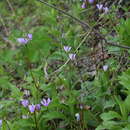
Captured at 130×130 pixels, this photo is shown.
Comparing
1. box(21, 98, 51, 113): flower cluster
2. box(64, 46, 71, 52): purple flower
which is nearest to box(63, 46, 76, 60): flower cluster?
box(64, 46, 71, 52): purple flower

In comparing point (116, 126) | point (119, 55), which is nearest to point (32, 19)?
point (119, 55)

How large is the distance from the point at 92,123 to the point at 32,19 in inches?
124

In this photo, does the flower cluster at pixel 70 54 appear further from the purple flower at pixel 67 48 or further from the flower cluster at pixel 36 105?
the flower cluster at pixel 36 105

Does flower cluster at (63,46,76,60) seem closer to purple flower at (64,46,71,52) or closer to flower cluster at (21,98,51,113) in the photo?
purple flower at (64,46,71,52)

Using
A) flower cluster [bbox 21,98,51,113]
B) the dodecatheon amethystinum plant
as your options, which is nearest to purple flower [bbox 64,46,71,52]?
the dodecatheon amethystinum plant

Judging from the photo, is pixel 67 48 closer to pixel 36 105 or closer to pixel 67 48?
pixel 67 48

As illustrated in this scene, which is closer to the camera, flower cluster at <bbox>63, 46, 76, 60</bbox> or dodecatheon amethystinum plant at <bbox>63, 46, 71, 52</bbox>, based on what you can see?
flower cluster at <bbox>63, 46, 76, 60</bbox>

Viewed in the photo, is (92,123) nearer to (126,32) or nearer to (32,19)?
(126,32)

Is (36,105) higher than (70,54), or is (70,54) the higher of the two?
(70,54)

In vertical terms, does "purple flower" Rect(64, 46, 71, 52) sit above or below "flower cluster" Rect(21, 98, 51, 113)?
above

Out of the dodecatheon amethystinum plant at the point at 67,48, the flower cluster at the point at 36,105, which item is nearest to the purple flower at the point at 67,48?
the dodecatheon amethystinum plant at the point at 67,48

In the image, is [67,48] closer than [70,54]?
No

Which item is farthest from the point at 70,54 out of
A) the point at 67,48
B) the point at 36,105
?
the point at 36,105

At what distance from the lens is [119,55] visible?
272 cm
